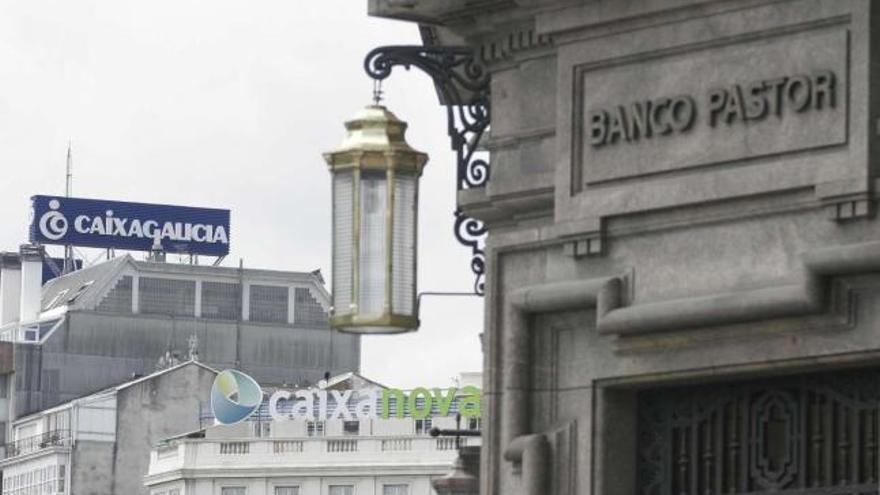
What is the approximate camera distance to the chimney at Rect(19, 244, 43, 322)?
126 metres

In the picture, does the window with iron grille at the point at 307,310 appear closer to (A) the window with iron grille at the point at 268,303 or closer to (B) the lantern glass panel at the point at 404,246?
(A) the window with iron grille at the point at 268,303

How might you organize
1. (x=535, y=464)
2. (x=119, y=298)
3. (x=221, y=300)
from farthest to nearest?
(x=221, y=300) → (x=119, y=298) → (x=535, y=464)

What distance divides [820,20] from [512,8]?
1804 mm

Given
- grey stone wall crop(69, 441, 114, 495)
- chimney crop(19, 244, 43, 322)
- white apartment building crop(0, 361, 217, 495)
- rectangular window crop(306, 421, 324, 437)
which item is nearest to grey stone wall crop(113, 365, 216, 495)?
white apartment building crop(0, 361, 217, 495)

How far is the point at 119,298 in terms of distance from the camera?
122312 millimetres

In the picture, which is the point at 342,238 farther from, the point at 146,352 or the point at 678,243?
the point at 146,352

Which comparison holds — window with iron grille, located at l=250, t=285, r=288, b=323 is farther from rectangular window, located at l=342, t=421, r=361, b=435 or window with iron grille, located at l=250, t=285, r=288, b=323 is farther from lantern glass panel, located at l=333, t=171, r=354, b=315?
lantern glass panel, located at l=333, t=171, r=354, b=315

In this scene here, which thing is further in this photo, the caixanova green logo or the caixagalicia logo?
the caixagalicia logo

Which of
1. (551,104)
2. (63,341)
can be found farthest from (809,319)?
(63,341)

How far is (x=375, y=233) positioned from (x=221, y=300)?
112860 mm

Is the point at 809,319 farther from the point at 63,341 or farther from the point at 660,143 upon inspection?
the point at 63,341

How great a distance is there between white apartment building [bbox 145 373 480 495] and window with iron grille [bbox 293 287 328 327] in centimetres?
2320

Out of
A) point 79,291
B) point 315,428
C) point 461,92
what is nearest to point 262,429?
point 315,428

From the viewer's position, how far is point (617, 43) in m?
Answer: 12.4
